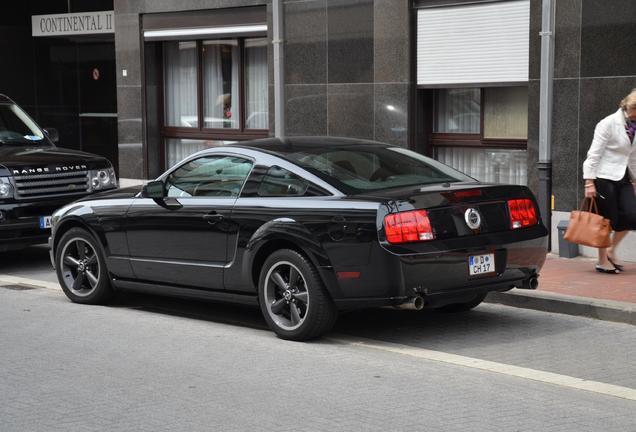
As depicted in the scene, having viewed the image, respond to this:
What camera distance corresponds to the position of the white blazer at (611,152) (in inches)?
409

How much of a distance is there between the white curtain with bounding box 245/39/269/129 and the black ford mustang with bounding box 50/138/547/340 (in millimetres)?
7859

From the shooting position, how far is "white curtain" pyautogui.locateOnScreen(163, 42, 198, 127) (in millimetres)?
18562

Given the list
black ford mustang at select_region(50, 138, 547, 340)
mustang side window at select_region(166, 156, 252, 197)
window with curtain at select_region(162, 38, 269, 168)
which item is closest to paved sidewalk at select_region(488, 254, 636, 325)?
black ford mustang at select_region(50, 138, 547, 340)

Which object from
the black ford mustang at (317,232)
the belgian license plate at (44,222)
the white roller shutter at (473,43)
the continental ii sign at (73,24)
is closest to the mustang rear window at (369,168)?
the black ford mustang at (317,232)

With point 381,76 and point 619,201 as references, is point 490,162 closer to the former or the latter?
point 381,76

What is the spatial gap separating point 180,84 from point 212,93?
82 cm

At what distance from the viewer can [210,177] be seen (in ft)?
29.6

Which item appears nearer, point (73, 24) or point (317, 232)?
point (317, 232)

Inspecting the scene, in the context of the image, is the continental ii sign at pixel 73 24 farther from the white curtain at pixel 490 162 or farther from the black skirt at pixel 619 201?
the black skirt at pixel 619 201

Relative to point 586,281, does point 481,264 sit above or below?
above

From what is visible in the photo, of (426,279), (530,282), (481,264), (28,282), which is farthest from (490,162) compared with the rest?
(426,279)

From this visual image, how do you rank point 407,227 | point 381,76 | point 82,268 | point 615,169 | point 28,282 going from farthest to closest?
point 381,76
point 28,282
point 615,169
point 82,268
point 407,227

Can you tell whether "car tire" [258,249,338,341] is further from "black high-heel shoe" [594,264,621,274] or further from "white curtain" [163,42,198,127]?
"white curtain" [163,42,198,127]

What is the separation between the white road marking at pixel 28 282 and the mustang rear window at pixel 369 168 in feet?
12.6
